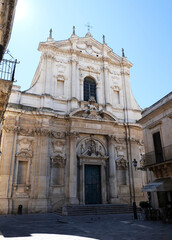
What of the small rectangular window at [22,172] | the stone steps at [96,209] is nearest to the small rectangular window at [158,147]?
the stone steps at [96,209]

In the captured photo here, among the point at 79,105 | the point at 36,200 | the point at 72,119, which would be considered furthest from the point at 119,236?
the point at 79,105

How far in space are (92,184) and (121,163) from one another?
3297mm

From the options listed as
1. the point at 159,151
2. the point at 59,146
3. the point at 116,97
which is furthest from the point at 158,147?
the point at 116,97

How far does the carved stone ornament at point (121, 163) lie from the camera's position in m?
18.6

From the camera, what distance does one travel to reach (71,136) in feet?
57.3

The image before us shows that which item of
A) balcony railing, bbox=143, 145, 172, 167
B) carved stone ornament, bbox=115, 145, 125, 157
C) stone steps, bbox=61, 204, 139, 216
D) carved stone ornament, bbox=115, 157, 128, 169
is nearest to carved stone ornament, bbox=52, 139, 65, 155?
stone steps, bbox=61, 204, 139, 216

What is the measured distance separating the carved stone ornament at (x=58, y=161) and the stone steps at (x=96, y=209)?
342 centimetres

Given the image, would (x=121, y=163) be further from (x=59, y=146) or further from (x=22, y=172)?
(x=22, y=172)

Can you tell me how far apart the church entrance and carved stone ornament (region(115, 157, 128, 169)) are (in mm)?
1819

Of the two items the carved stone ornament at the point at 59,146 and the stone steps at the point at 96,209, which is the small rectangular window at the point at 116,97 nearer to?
the carved stone ornament at the point at 59,146

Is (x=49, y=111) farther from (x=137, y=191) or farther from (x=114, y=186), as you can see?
(x=137, y=191)

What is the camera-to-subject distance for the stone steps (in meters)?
14.1

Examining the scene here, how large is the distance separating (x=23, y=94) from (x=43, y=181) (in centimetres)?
747

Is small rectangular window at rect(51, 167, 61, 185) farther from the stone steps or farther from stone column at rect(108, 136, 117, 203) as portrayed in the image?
stone column at rect(108, 136, 117, 203)
